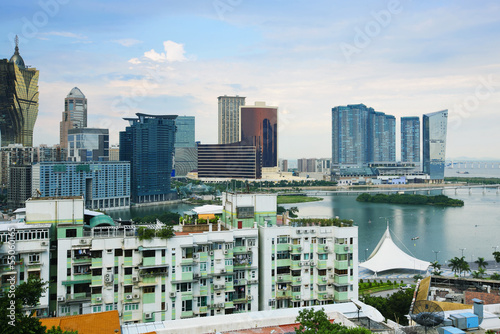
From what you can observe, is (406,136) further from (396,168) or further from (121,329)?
(121,329)

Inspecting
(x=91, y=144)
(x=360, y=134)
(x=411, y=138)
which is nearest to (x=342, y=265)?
(x=91, y=144)

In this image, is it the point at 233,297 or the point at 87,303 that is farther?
the point at 233,297

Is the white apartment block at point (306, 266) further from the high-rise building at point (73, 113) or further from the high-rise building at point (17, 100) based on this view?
the high-rise building at point (73, 113)

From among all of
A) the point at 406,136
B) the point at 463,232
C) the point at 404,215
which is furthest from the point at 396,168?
the point at 463,232

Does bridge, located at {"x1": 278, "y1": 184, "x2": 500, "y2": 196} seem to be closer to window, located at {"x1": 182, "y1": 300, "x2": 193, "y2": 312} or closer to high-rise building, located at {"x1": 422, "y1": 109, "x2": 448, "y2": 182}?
high-rise building, located at {"x1": 422, "y1": 109, "x2": 448, "y2": 182}

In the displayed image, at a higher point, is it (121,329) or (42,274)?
(42,274)

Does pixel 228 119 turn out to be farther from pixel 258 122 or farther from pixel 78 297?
pixel 78 297

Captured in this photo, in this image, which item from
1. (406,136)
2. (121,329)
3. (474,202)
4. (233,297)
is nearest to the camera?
(121,329)

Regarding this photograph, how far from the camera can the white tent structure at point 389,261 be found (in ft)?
43.6

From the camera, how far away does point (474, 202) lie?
35.7 meters

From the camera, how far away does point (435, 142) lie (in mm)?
59438

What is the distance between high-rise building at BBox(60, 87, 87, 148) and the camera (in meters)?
59.4

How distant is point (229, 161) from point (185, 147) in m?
18.6

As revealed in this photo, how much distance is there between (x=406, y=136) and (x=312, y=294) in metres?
63.1
